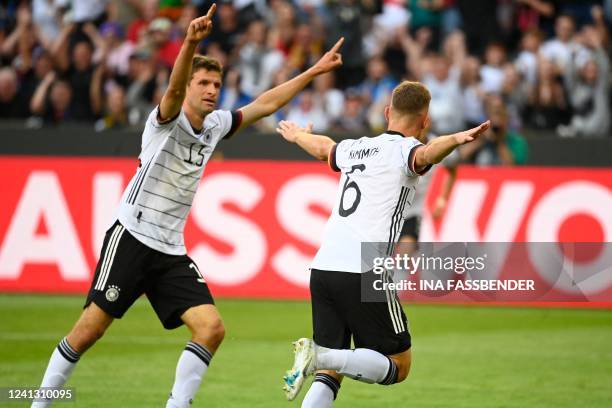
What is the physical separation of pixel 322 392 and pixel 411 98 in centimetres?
193

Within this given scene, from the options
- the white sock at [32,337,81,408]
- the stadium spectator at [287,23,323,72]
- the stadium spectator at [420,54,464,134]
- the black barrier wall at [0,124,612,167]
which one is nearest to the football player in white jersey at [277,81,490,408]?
the white sock at [32,337,81,408]

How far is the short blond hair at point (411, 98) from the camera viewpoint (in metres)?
7.13

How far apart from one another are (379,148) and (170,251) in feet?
5.54

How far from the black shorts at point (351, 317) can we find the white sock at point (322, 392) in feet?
0.83

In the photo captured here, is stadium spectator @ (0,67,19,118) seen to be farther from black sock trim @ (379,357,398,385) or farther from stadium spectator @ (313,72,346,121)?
black sock trim @ (379,357,398,385)

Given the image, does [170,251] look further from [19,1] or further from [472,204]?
[19,1]

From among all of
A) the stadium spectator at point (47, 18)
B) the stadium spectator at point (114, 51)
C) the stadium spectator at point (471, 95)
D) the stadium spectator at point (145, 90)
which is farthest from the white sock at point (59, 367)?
the stadium spectator at point (47, 18)

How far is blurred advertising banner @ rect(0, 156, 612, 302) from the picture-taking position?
15.4 metres

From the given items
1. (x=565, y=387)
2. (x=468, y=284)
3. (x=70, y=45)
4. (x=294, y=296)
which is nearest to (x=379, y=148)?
(x=468, y=284)

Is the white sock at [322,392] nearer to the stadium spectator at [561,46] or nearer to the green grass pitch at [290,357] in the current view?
the green grass pitch at [290,357]

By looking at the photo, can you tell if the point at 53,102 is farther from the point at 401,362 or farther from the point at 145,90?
the point at 401,362

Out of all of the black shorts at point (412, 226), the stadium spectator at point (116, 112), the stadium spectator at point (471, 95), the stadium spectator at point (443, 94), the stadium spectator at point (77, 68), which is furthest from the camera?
the stadium spectator at point (77, 68)

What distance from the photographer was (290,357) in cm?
1162

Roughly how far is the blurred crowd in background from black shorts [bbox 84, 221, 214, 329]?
987 centimetres
